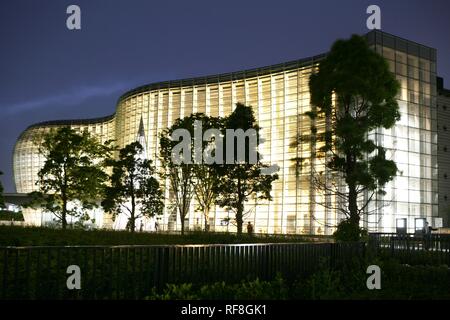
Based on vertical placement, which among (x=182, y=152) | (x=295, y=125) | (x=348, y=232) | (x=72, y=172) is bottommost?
(x=348, y=232)

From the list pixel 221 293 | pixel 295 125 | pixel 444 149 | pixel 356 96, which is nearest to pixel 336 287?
pixel 221 293

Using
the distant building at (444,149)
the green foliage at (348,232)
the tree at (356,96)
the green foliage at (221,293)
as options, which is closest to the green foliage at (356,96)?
the tree at (356,96)

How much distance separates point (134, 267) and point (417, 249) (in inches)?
485

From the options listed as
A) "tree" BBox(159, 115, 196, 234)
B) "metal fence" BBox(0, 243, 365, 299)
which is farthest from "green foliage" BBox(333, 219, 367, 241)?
"tree" BBox(159, 115, 196, 234)

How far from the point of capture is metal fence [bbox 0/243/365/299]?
880 centimetres

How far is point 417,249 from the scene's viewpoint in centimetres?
1819

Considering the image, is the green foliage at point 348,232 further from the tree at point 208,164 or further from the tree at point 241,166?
the tree at point 208,164

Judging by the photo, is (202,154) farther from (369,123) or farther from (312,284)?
(312,284)

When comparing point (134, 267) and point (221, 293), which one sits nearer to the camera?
point (134, 267)

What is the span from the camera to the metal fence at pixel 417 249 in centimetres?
1748

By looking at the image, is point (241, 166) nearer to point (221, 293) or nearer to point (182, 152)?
point (182, 152)

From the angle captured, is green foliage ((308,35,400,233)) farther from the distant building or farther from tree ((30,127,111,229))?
the distant building

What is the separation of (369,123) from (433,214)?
113ft

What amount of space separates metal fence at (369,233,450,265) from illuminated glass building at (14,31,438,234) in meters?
19.9
